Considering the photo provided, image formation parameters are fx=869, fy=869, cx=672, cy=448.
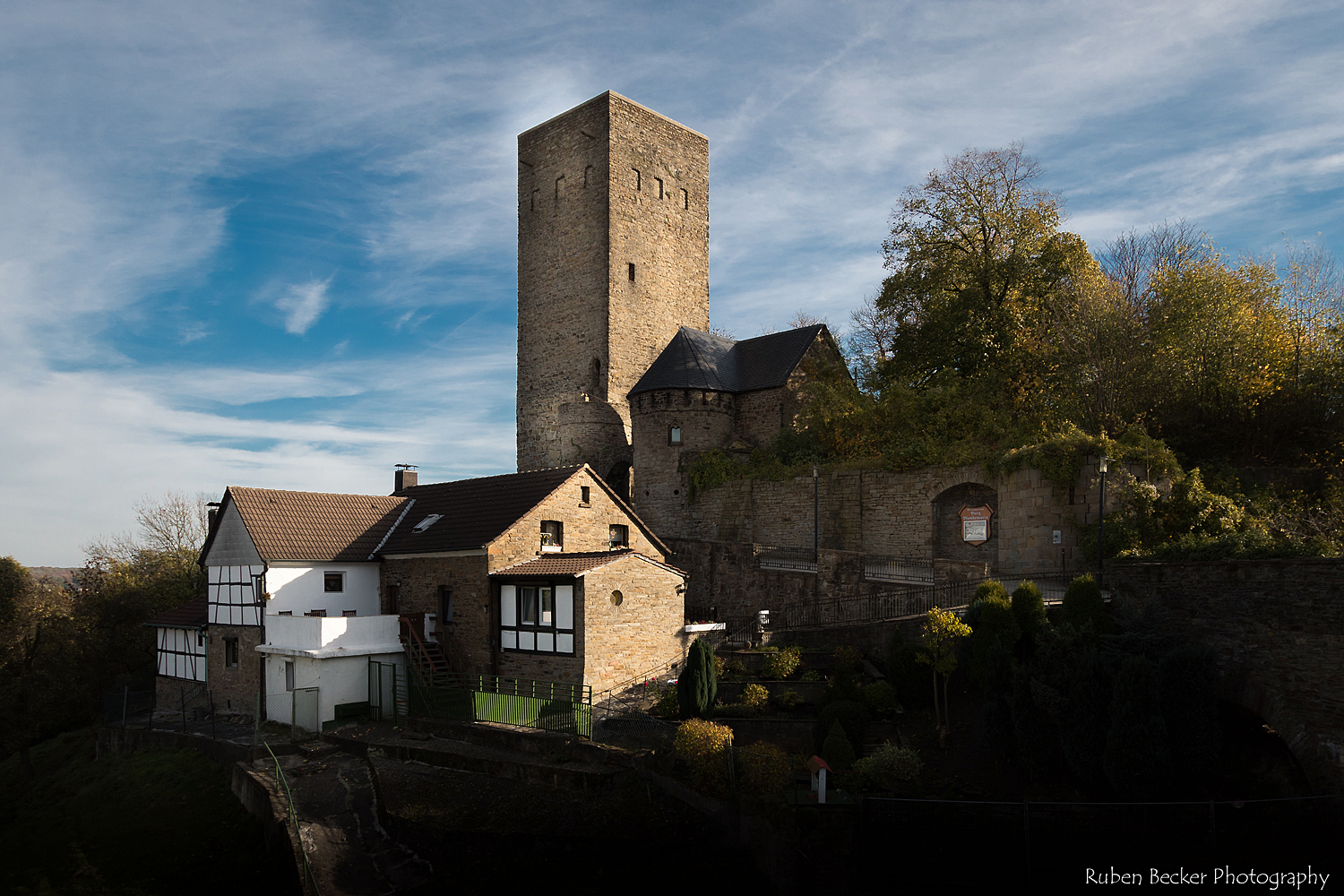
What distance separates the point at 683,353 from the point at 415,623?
1526 cm

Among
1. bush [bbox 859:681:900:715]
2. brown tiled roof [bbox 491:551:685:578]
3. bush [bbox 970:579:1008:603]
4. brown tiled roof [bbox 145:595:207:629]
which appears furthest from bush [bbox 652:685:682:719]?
brown tiled roof [bbox 145:595:207:629]

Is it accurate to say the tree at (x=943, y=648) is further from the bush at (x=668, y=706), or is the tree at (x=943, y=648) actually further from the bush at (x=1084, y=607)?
the bush at (x=668, y=706)

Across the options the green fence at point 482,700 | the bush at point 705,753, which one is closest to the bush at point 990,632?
the bush at point 705,753

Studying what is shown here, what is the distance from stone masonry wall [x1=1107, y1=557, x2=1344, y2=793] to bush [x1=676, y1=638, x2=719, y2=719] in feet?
24.7

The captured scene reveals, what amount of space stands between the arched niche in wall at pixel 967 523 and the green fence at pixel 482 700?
35.0ft

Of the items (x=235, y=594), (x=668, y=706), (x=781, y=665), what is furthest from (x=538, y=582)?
(x=235, y=594)

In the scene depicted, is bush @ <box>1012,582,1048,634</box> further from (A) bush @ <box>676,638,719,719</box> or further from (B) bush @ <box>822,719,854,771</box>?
(A) bush @ <box>676,638,719,719</box>

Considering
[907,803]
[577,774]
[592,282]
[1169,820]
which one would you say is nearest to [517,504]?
[577,774]

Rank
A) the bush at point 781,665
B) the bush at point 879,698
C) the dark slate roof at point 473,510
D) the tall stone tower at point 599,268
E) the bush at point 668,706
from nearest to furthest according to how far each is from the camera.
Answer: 1. the bush at point 879,698
2. the bush at point 668,706
3. the bush at point 781,665
4. the dark slate roof at point 473,510
5. the tall stone tower at point 599,268

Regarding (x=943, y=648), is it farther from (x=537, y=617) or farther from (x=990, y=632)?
(x=537, y=617)

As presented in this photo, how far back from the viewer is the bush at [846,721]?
45.6 feet

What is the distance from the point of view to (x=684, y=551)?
85.2ft

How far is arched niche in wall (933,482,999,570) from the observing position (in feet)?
72.3

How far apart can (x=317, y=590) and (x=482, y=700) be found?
23.0 ft
